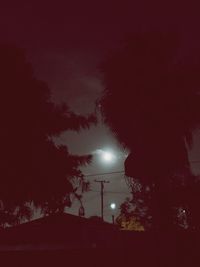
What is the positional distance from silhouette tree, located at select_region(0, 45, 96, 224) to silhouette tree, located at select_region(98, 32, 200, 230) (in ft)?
8.17

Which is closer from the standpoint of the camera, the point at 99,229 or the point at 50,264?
the point at 50,264

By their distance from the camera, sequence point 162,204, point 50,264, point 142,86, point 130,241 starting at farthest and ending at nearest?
point 142,86 → point 162,204 → point 130,241 → point 50,264

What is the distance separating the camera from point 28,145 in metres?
17.5

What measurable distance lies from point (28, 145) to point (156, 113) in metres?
5.06

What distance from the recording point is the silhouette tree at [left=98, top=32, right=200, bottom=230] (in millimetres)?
16016

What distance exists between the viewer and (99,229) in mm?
16578

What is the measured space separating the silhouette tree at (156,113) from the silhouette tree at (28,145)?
8.17 feet

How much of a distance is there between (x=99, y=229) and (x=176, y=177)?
3.38 meters

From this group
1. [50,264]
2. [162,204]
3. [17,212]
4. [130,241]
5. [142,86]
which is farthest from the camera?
[17,212]

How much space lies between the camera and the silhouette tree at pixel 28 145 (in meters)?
16.9

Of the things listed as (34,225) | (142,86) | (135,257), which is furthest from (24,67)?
(135,257)

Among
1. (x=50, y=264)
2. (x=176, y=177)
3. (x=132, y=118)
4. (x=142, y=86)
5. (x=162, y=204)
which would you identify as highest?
(x=142, y=86)

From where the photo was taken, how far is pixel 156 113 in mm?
16375

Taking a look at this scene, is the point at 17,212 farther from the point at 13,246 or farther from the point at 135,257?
the point at 135,257
